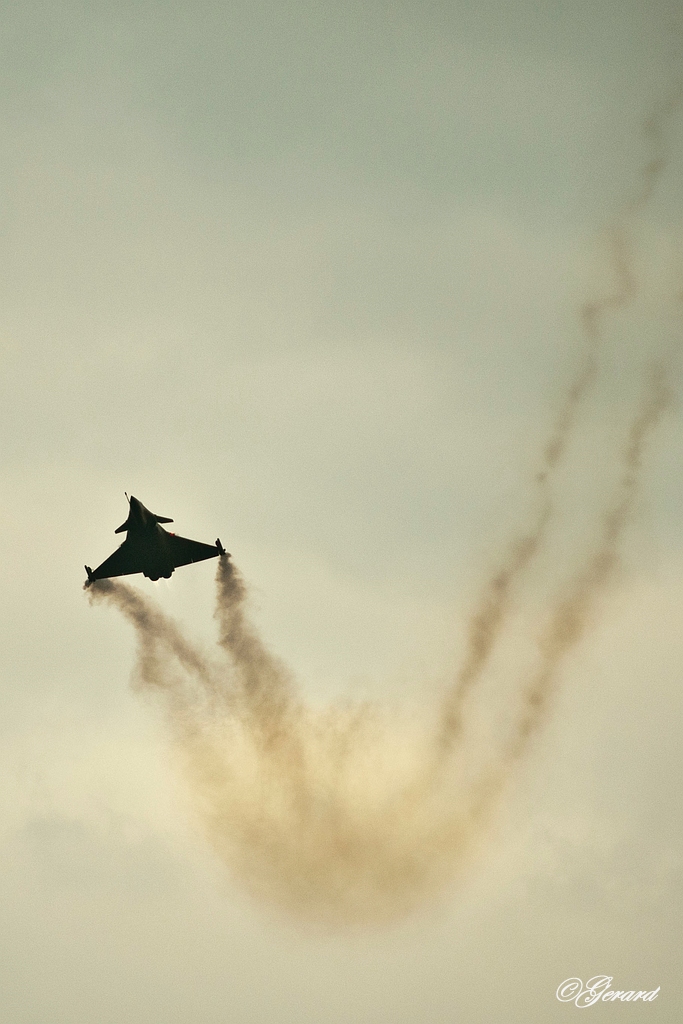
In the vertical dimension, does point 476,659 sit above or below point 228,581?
below

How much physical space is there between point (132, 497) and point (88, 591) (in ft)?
41.8

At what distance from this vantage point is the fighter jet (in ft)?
474

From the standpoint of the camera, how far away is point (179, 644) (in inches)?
6024

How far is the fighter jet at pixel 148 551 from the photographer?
474 feet

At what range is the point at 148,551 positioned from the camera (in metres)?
146

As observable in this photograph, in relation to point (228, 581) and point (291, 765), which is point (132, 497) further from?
point (291, 765)

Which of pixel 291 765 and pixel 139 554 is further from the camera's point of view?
pixel 291 765

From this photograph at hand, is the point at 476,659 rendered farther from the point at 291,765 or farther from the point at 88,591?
the point at 88,591

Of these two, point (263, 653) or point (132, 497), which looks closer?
point (132, 497)

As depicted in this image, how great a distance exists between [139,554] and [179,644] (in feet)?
37.5

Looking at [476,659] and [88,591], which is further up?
[88,591]

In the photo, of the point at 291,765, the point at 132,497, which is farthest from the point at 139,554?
the point at 291,765

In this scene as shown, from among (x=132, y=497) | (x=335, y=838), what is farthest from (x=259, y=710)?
(x=132, y=497)

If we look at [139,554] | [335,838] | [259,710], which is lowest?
[335,838]
